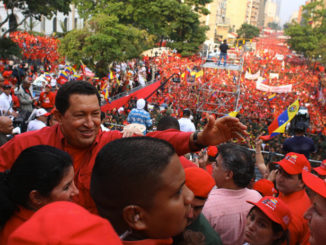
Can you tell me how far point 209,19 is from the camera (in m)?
64.7

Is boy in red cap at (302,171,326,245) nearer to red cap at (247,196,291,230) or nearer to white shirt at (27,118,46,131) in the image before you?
red cap at (247,196,291,230)

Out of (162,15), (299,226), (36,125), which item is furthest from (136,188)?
(162,15)

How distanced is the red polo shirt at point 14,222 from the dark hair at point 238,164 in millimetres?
1610

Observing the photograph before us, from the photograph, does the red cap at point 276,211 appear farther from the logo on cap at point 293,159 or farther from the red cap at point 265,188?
the red cap at point 265,188

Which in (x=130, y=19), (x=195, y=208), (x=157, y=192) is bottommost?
(x=195, y=208)

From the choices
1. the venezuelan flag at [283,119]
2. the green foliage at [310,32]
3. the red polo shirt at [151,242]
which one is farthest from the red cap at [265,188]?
the green foliage at [310,32]

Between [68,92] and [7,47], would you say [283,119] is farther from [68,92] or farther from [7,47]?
[7,47]

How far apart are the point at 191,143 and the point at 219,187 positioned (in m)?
0.99

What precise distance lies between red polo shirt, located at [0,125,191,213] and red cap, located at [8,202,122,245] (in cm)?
91

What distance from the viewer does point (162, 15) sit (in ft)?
90.3

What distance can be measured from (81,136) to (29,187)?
0.54 metres

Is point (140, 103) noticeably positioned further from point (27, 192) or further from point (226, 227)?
point (27, 192)

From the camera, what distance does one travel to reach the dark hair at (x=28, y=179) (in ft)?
4.48

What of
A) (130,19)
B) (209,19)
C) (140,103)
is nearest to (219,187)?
(140,103)
